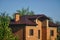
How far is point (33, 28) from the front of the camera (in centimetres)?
3609

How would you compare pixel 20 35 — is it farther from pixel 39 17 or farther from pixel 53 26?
pixel 53 26

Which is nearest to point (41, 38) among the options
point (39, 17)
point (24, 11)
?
point (39, 17)

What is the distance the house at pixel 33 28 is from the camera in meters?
35.5

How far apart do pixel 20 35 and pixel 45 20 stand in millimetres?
6543

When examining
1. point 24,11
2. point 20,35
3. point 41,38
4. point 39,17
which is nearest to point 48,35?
point 41,38

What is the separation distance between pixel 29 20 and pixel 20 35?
3.43 m

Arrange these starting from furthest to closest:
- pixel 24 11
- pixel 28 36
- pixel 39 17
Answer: pixel 24 11 < pixel 39 17 < pixel 28 36

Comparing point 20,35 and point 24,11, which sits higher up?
point 24,11

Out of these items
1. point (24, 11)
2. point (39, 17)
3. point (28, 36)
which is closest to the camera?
point (28, 36)

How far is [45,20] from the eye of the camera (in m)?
39.4

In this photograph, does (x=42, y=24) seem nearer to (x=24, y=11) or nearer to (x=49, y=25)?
(x=49, y=25)

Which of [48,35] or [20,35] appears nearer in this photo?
[20,35]

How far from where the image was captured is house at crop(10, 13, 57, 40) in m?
35.5

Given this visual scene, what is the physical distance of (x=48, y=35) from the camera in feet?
130
